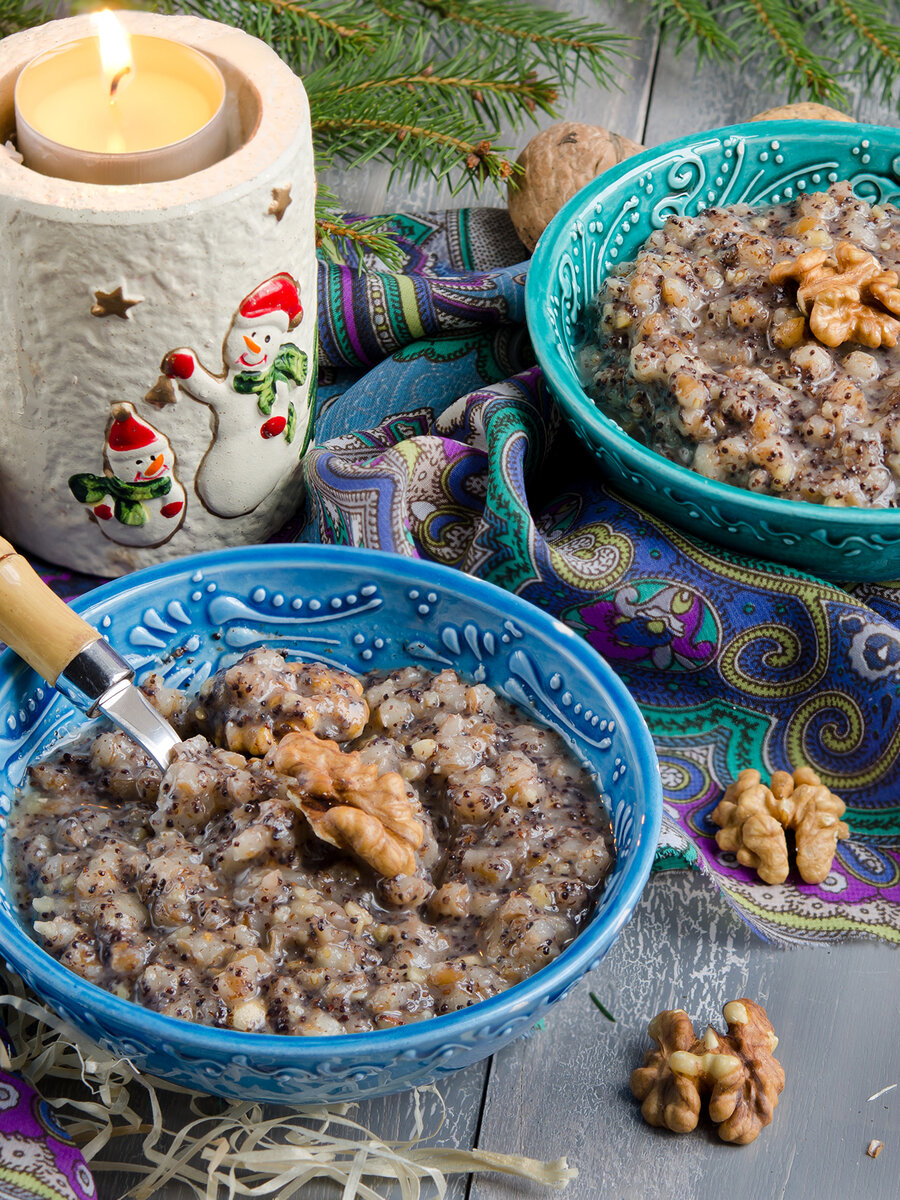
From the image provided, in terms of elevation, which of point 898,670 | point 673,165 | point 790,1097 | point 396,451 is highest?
point 673,165

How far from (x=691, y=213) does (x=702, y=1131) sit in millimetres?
952

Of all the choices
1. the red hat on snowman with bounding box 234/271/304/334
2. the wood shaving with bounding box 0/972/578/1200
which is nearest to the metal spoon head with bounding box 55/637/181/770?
the wood shaving with bounding box 0/972/578/1200

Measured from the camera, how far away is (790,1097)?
104cm

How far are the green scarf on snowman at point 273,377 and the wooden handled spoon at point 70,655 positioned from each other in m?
0.27

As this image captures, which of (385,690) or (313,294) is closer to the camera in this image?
(385,690)

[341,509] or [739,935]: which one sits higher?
[341,509]

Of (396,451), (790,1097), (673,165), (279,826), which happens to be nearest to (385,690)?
(279,826)

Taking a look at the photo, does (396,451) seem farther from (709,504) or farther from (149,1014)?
(149,1014)

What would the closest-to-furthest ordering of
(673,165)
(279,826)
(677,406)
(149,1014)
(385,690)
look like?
(149,1014) < (279,826) < (385,690) < (677,406) < (673,165)

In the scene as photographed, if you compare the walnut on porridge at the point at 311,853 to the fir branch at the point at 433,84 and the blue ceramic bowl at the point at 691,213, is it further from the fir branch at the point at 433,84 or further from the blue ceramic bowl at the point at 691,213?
the fir branch at the point at 433,84

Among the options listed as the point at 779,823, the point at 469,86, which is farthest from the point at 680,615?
the point at 469,86

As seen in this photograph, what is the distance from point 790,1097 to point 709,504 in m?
0.49

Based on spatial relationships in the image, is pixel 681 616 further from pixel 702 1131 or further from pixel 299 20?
pixel 299 20

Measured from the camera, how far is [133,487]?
3.99 ft
